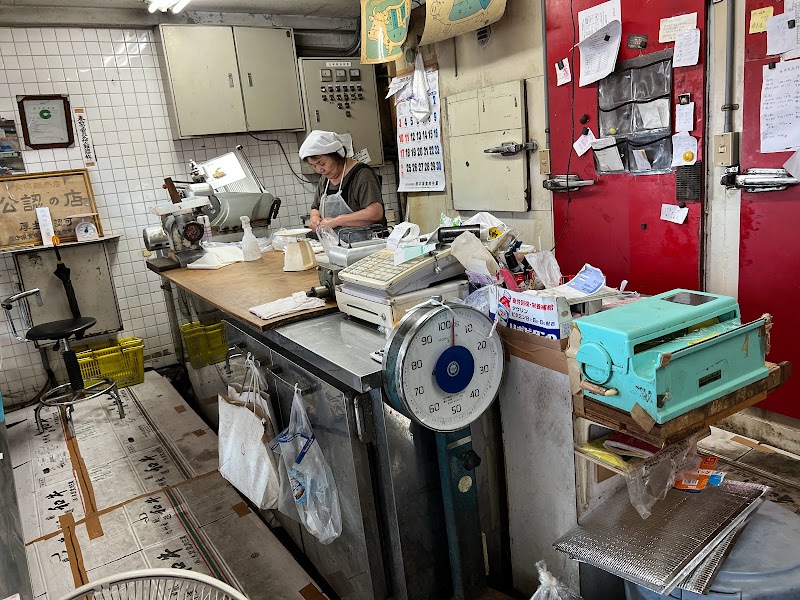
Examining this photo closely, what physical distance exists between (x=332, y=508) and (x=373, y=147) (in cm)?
417

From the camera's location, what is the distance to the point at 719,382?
1.31 metres

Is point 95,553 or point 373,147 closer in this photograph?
point 95,553

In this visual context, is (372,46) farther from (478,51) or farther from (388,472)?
(388,472)

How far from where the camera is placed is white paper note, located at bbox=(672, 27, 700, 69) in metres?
2.75

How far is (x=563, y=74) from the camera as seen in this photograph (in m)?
3.50

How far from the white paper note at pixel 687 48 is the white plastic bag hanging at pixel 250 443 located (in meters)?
2.43

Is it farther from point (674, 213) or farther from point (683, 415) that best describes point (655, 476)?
point (674, 213)

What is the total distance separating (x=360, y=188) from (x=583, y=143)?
4.57 ft

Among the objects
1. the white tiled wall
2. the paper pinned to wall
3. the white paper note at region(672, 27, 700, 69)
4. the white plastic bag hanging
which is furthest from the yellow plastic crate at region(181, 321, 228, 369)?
the white paper note at region(672, 27, 700, 69)

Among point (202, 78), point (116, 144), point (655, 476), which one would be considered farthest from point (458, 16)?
point (655, 476)

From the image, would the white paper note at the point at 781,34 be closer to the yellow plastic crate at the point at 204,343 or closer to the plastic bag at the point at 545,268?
the plastic bag at the point at 545,268

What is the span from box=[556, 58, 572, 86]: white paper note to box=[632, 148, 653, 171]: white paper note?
654mm

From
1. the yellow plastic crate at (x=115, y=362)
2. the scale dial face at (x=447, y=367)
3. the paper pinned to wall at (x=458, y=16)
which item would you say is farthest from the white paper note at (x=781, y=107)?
the yellow plastic crate at (x=115, y=362)

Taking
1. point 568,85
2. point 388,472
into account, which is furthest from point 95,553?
Result: point 568,85
